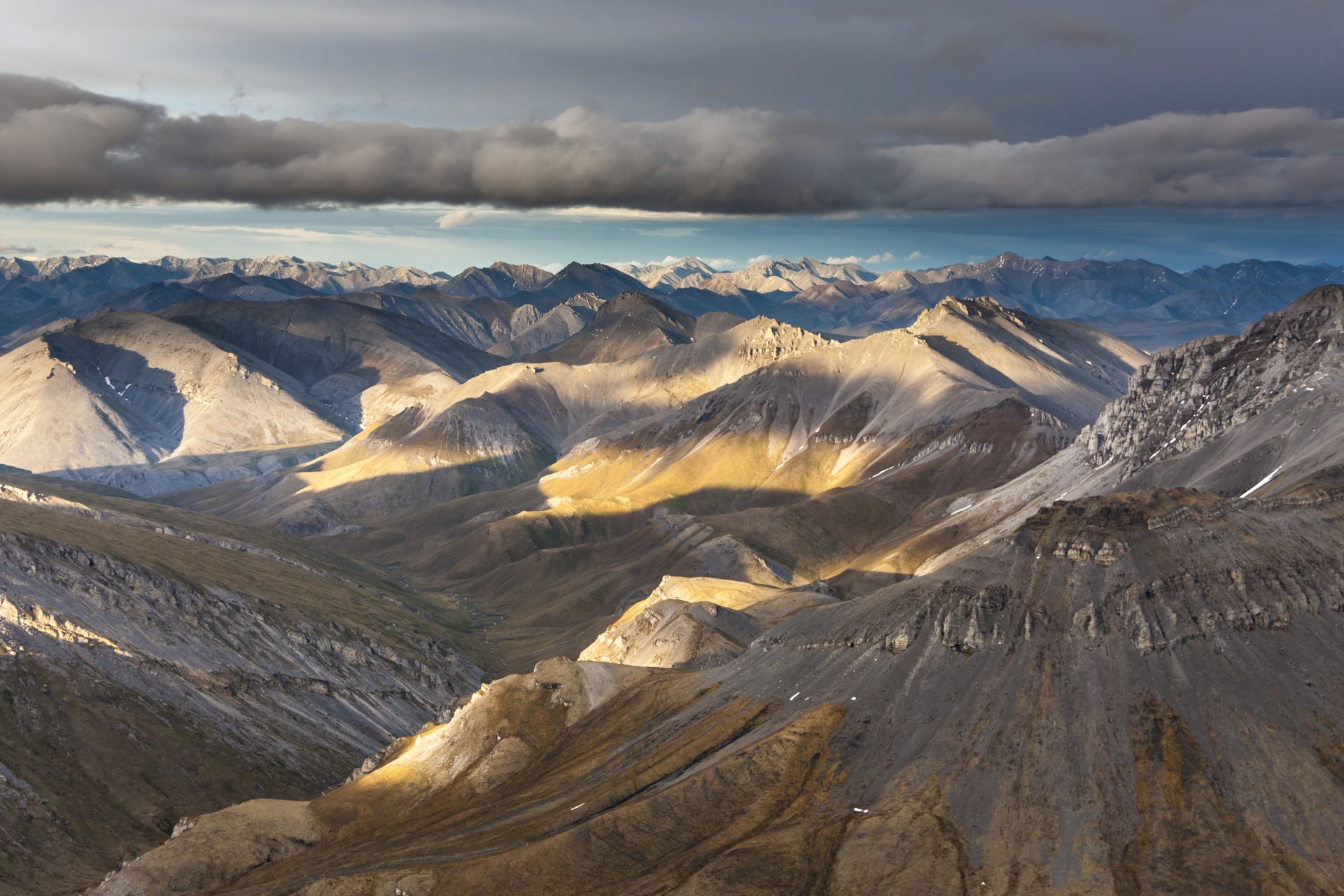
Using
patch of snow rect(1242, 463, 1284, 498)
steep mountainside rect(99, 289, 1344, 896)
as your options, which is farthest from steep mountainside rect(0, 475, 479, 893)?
patch of snow rect(1242, 463, 1284, 498)

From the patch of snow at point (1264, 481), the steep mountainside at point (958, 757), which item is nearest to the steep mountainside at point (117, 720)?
the steep mountainside at point (958, 757)

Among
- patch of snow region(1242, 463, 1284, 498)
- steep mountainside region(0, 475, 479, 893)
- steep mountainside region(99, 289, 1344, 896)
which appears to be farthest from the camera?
patch of snow region(1242, 463, 1284, 498)

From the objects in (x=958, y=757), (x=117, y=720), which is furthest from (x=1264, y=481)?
(x=117, y=720)

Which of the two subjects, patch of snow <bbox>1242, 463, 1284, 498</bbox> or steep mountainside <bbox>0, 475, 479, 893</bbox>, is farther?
patch of snow <bbox>1242, 463, 1284, 498</bbox>

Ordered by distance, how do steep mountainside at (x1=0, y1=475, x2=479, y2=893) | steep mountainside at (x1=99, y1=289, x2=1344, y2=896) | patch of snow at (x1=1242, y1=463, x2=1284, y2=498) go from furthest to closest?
patch of snow at (x1=1242, y1=463, x2=1284, y2=498) < steep mountainside at (x1=0, y1=475, x2=479, y2=893) < steep mountainside at (x1=99, y1=289, x2=1344, y2=896)

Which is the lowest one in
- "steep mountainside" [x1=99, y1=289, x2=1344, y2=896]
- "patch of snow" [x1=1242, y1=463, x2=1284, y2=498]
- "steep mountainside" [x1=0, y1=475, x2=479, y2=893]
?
"steep mountainside" [x1=0, y1=475, x2=479, y2=893]

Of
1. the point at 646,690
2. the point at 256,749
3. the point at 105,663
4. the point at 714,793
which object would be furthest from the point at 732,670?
the point at 105,663

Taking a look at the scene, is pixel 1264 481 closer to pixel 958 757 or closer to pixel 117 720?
pixel 958 757

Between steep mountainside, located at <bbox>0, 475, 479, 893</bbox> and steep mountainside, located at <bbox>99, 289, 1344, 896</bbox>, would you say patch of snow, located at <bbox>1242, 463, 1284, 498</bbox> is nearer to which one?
steep mountainside, located at <bbox>99, 289, 1344, 896</bbox>

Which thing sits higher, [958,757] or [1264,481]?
[1264,481]

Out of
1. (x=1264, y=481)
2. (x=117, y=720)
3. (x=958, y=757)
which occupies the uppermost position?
(x=1264, y=481)
